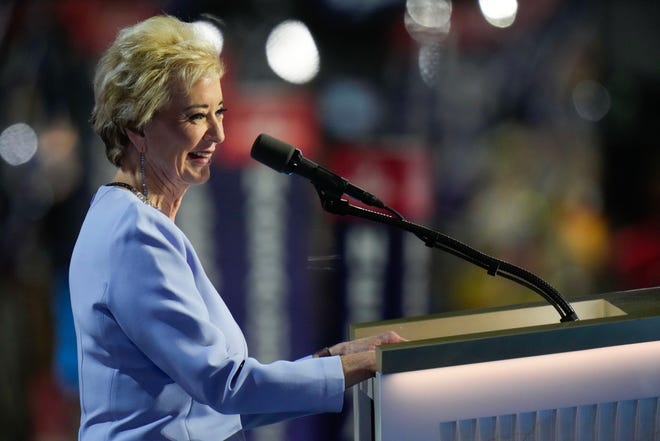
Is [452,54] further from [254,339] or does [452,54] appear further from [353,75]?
[254,339]

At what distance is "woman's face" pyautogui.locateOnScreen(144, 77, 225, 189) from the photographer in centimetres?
176

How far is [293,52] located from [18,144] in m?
1.00

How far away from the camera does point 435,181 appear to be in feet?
11.6

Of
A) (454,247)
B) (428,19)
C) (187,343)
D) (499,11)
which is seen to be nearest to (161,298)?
(187,343)

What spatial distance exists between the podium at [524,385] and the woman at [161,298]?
0.09 meters

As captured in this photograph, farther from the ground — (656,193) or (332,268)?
(656,193)

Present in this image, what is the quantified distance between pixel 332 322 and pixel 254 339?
298 millimetres

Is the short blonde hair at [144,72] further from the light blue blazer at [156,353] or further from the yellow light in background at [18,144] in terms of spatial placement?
the yellow light in background at [18,144]

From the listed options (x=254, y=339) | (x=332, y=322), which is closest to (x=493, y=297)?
(x=332, y=322)

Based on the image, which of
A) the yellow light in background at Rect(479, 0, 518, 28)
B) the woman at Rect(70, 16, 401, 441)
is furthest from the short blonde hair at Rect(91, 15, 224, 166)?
the yellow light in background at Rect(479, 0, 518, 28)

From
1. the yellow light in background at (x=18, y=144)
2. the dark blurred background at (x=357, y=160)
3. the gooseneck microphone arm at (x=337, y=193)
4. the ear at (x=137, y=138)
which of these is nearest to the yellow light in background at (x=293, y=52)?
the dark blurred background at (x=357, y=160)

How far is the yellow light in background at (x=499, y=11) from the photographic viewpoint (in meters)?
3.45

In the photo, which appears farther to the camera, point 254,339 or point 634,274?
point 634,274

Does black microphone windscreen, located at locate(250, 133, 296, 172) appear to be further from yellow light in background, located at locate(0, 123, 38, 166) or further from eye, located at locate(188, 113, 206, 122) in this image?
yellow light in background, located at locate(0, 123, 38, 166)
